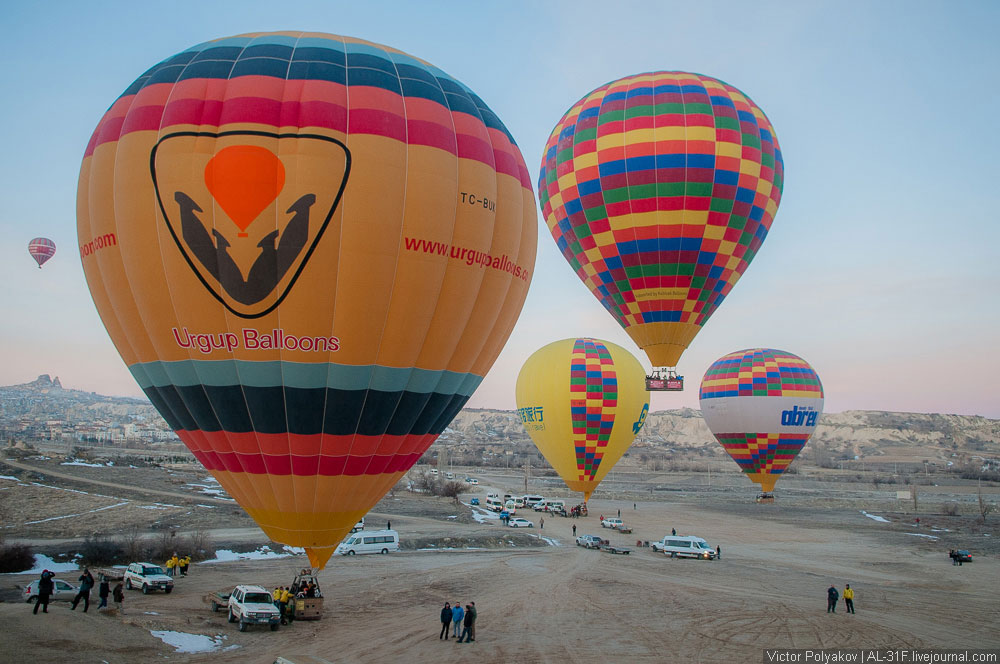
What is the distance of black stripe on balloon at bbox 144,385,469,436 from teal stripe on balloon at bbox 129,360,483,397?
0.07 metres

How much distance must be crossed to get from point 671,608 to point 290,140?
39.5 feet

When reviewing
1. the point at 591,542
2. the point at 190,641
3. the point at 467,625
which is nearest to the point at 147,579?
the point at 190,641

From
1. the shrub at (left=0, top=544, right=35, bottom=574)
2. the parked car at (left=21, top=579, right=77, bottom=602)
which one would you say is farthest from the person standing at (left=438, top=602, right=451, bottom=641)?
the shrub at (left=0, top=544, right=35, bottom=574)

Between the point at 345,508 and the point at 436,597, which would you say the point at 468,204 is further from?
the point at 436,597

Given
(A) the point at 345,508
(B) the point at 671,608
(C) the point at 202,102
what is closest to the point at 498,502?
(B) the point at 671,608

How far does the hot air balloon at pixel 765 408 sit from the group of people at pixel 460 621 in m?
24.1

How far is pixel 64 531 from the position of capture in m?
23.9

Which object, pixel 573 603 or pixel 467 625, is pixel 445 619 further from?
pixel 573 603

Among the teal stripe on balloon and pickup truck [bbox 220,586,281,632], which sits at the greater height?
the teal stripe on balloon

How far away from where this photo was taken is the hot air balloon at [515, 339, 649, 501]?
27719 mm

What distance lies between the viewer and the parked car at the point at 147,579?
1495cm

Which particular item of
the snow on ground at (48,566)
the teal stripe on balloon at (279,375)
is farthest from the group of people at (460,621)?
the snow on ground at (48,566)

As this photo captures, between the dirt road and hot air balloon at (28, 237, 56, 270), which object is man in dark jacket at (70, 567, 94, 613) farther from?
hot air balloon at (28, 237, 56, 270)

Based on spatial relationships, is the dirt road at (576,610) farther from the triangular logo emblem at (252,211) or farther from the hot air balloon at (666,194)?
the hot air balloon at (666,194)
